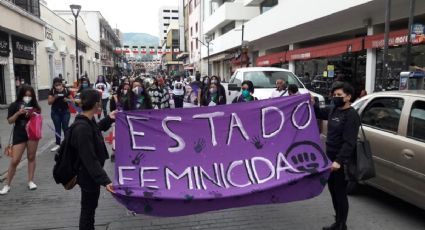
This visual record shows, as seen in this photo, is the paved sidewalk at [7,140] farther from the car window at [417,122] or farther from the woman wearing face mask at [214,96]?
the car window at [417,122]

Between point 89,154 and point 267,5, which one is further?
point 267,5

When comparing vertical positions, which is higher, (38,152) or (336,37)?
(336,37)

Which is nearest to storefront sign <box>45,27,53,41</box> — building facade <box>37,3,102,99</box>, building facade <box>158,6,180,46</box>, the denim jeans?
building facade <box>37,3,102,99</box>

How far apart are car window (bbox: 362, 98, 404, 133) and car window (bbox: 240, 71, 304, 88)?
19.7ft

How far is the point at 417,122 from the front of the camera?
4863 millimetres

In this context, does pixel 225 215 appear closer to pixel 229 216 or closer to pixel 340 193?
pixel 229 216

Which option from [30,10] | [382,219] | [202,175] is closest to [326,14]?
[382,219]

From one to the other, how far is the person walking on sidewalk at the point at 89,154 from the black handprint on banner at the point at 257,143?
157 cm

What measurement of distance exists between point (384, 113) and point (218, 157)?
8.51ft

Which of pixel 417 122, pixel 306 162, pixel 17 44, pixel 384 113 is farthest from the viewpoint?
pixel 17 44

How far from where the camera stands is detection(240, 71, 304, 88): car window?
12.0 metres

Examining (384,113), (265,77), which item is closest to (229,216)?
(384,113)

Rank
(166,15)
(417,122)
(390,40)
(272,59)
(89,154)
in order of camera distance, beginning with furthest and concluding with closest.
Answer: (166,15), (272,59), (390,40), (417,122), (89,154)

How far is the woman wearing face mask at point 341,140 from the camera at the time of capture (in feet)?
13.8
